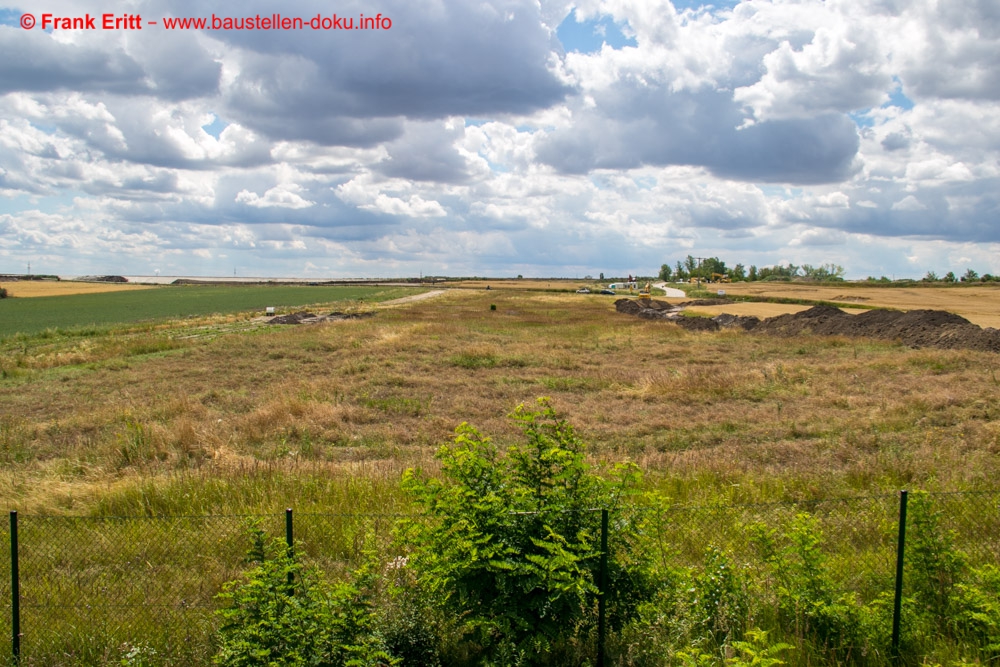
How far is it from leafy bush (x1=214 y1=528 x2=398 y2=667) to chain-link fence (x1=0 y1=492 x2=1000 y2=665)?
58 cm

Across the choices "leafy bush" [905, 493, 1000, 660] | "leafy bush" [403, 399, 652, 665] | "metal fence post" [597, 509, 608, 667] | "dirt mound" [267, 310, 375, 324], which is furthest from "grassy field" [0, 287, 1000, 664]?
"dirt mound" [267, 310, 375, 324]

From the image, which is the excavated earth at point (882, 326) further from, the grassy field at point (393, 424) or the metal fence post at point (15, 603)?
the metal fence post at point (15, 603)

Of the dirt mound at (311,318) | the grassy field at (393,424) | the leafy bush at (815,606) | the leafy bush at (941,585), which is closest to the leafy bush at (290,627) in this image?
the grassy field at (393,424)

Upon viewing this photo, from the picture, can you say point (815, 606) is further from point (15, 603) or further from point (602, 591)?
point (15, 603)

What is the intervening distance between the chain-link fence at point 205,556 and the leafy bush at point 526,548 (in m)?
0.40

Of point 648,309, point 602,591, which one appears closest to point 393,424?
point 602,591

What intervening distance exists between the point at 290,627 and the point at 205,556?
132 inches

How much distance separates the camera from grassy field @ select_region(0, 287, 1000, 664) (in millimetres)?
9148

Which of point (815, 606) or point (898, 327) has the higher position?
point (898, 327)

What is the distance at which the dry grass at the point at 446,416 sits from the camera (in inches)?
404

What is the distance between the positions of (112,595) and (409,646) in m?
3.39

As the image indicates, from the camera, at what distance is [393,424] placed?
54.4ft

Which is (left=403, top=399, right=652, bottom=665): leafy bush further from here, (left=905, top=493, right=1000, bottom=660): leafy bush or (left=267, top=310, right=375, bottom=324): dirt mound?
(left=267, top=310, right=375, bottom=324): dirt mound

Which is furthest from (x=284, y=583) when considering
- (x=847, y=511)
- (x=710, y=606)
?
(x=847, y=511)
